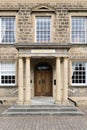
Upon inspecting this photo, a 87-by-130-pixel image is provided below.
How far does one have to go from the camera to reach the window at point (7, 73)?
80.5ft

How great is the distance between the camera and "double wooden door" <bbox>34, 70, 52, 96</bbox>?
25047 mm

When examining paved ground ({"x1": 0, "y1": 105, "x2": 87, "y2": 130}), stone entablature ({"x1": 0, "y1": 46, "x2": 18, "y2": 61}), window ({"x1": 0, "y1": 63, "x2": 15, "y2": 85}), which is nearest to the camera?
paved ground ({"x1": 0, "y1": 105, "x2": 87, "y2": 130})

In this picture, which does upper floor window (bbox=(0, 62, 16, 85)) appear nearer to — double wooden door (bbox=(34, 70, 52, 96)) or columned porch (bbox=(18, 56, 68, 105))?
double wooden door (bbox=(34, 70, 52, 96))

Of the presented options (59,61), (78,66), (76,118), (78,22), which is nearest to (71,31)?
(78,22)

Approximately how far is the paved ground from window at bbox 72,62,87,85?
7167mm

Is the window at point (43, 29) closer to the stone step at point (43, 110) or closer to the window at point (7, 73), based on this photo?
the window at point (7, 73)

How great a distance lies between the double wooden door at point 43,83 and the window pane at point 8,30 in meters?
3.62

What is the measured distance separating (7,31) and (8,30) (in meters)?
0.12

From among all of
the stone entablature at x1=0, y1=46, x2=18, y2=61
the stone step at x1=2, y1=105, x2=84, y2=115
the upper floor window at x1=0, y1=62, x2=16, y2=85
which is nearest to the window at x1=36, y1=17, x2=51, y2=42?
the stone entablature at x1=0, y1=46, x2=18, y2=61

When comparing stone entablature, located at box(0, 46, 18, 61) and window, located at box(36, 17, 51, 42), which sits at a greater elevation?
window, located at box(36, 17, 51, 42)

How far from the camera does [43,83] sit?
2511cm

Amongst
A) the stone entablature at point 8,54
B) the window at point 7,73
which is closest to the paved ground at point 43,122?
the window at point 7,73

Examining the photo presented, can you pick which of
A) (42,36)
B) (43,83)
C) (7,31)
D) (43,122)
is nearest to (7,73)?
(43,83)

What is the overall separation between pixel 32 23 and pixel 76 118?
10.3 metres
